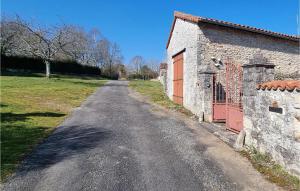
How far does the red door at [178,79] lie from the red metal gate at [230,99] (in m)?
3.50

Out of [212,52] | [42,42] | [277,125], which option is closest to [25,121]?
[277,125]

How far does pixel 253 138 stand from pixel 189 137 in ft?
7.76

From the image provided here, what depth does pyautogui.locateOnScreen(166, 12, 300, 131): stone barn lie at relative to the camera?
1295 centimetres

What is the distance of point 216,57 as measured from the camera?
15.0 meters

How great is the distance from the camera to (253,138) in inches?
319

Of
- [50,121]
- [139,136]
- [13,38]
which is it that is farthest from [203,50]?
[13,38]

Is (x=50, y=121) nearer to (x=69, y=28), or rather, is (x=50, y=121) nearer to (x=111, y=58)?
(x=69, y=28)

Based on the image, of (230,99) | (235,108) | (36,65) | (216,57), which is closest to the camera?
(235,108)

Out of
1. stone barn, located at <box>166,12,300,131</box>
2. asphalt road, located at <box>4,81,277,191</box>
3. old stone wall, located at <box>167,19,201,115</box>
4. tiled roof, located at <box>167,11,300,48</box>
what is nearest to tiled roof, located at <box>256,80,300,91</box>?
asphalt road, located at <box>4,81,277,191</box>

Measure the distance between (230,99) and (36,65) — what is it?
36.1m

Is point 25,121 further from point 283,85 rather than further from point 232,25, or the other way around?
point 232,25

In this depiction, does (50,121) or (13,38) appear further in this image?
(13,38)

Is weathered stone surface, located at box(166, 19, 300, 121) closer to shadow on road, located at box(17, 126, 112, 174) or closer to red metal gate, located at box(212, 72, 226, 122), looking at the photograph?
red metal gate, located at box(212, 72, 226, 122)

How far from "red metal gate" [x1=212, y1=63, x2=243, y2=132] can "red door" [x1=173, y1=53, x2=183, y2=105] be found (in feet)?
11.5
